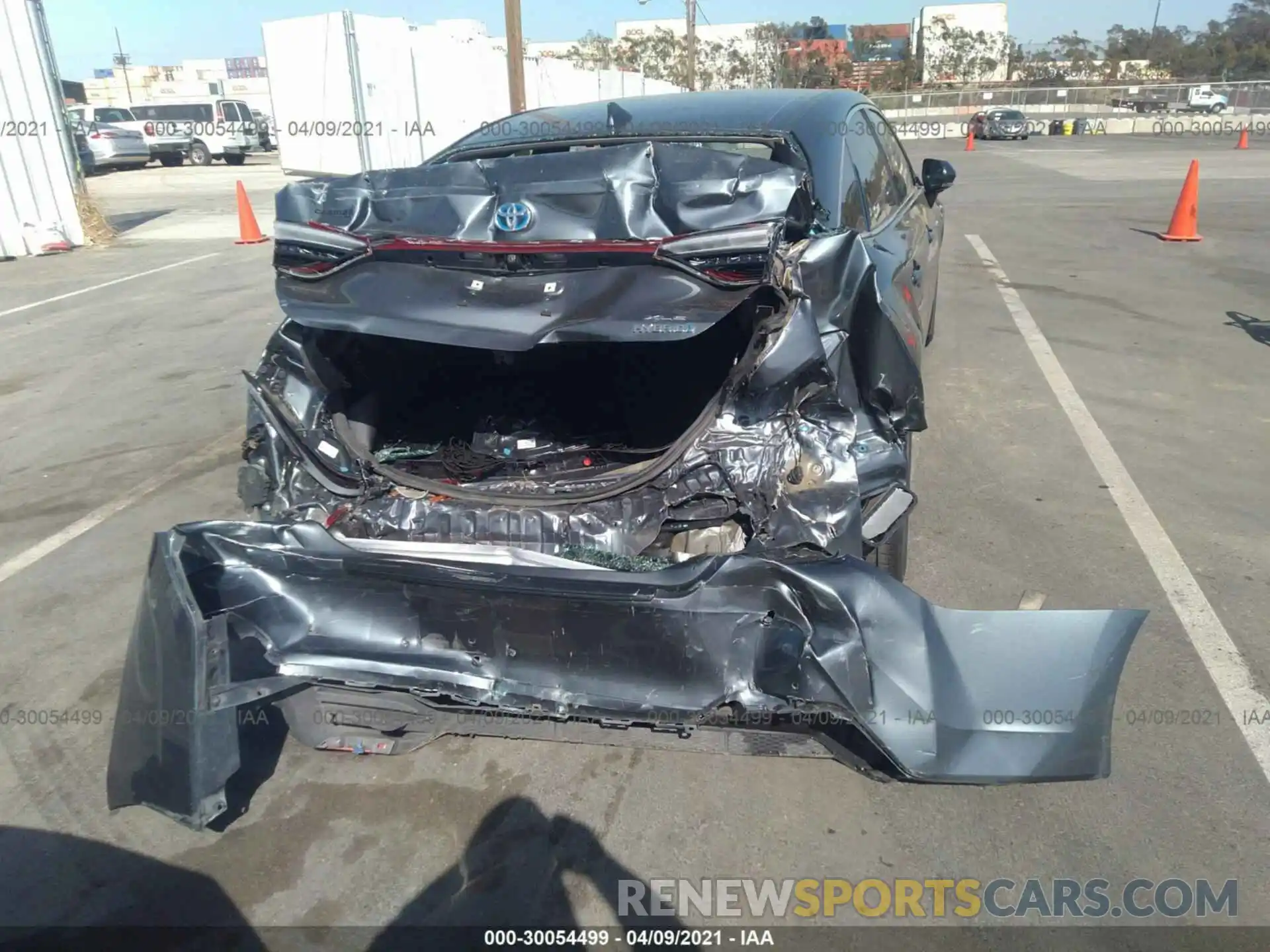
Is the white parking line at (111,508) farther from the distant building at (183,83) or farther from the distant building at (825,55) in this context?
the distant building at (825,55)

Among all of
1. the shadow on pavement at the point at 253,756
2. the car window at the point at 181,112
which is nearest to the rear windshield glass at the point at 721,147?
the shadow on pavement at the point at 253,756

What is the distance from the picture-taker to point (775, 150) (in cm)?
353

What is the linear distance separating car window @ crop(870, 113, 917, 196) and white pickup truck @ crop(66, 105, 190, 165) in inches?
1132

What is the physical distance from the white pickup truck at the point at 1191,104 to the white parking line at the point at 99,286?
45.3 m

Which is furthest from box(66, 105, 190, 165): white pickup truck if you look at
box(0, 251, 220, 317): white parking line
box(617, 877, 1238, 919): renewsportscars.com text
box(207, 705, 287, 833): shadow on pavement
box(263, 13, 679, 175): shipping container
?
box(617, 877, 1238, 919): renewsportscars.com text

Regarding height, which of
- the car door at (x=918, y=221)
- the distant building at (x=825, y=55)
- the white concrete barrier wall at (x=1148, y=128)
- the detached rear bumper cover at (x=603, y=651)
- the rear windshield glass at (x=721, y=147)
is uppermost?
the distant building at (x=825, y=55)

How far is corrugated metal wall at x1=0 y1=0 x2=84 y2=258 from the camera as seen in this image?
12.1 meters

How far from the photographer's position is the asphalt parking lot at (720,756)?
2.46 m

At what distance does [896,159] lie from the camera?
501 cm

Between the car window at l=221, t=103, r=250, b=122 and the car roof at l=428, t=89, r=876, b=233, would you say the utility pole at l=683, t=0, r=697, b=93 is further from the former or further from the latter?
the car roof at l=428, t=89, r=876, b=233

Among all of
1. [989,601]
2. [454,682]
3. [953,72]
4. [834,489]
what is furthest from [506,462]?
[953,72]

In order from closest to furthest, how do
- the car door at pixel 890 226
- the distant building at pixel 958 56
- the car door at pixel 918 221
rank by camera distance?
the car door at pixel 890 226
the car door at pixel 918 221
the distant building at pixel 958 56

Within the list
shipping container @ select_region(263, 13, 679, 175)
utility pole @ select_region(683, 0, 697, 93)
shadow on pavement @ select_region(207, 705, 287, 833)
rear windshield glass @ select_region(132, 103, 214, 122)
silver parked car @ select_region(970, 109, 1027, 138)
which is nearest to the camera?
shadow on pavement @ select_region(207, 705, 287, 833)

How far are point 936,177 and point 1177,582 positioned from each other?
270cm
